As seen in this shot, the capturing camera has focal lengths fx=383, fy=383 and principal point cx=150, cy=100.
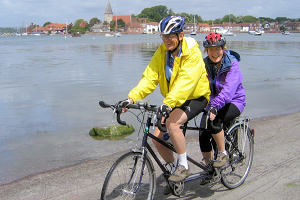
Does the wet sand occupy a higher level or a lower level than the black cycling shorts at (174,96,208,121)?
lower

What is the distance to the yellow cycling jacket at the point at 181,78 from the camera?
12.7ft

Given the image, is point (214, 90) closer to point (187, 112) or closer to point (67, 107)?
point (187, 112)

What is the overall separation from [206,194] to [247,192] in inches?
20.7

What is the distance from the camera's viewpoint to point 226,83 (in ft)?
14.9

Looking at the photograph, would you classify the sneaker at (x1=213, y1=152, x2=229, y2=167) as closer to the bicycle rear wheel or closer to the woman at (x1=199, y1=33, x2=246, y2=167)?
the woman at (x1=199, y1=33, x2=246, y2=167)

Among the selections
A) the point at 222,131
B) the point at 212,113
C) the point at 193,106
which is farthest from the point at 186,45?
the point at 222,131

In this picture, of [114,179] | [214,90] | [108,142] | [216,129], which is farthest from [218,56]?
[108,142]

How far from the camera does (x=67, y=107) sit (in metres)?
11.7

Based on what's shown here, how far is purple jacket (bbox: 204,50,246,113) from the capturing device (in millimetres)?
4445

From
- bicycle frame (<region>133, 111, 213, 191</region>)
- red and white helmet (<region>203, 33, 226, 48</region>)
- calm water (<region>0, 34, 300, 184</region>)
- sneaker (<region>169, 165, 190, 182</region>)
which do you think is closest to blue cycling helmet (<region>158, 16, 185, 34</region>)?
red and white helmet (<region>203, 33, 226, 48</region>)

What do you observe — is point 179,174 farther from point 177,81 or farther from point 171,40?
point 171,40

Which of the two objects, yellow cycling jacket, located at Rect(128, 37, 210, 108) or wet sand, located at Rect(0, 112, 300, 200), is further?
wet sand, located at Rect(0, 112, 300, 200)

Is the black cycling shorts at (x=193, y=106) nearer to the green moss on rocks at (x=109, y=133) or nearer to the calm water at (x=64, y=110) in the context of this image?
the calm water at (x=64, y=110)

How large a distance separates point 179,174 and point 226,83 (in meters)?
1.24
